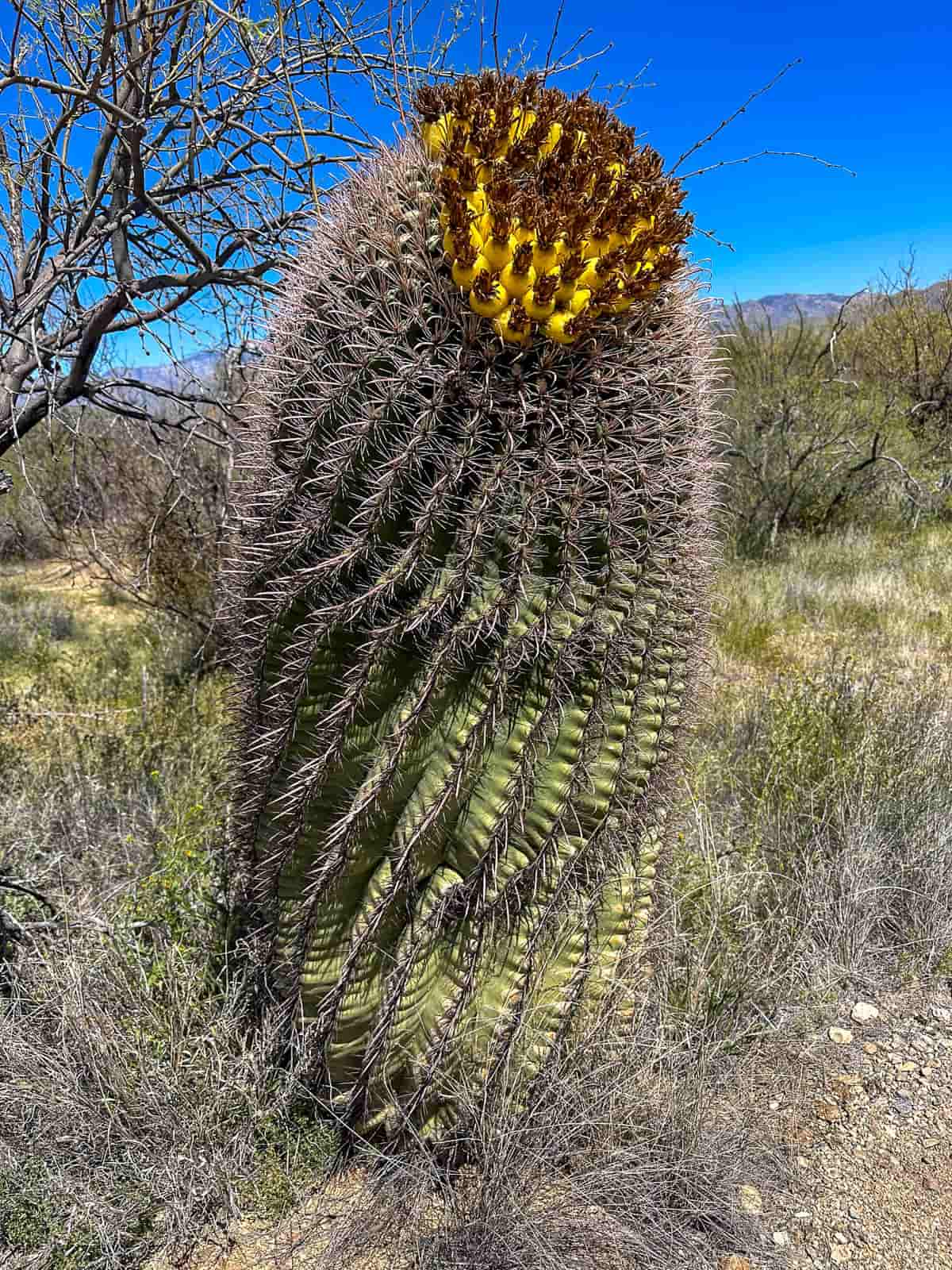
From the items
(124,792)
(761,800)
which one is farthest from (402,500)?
(124,792)

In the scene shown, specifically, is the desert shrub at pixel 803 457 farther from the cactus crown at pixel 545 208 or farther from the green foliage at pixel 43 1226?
the green foliage at pixel 43 1226

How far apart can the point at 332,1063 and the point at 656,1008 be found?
102 cm

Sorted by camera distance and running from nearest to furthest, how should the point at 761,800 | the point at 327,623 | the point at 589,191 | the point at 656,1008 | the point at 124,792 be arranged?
the point at 589,191
the point at 327,623
the point at 656,1008
the point at 761,800
the point at 124,792

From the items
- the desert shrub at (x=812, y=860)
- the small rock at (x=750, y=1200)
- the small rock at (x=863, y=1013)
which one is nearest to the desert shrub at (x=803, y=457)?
the desert shrub at (x=812, y=860)

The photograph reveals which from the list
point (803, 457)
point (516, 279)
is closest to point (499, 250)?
point (516, 279)

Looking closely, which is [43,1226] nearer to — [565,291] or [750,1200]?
[750,1200]

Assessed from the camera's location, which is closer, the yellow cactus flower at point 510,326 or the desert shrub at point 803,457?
the yellow cactus flower at point 510,326

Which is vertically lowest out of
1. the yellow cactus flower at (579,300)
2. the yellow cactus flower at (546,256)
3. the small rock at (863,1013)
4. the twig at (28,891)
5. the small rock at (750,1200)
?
the small rock at (750,1200)

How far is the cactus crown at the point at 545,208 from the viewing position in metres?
1.83

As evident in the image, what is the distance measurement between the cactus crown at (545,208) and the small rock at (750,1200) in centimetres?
224

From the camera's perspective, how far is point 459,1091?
2.24m

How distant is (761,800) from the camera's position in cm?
385

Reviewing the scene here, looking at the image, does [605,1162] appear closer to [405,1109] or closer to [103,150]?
[405,1109]

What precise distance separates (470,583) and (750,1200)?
1.83m
